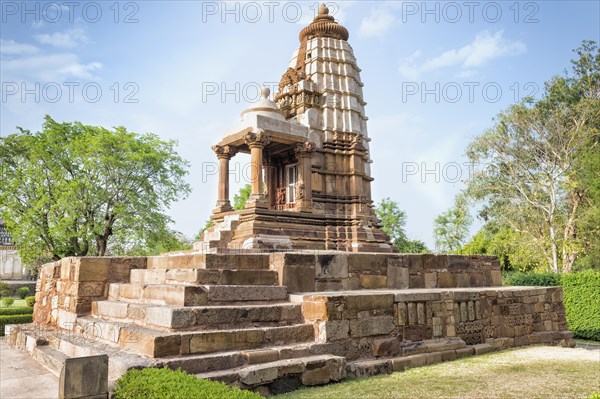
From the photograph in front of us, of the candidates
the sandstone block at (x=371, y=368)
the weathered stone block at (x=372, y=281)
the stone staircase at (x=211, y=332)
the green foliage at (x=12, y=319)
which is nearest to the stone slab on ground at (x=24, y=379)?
the stone staircase at (x=211, y=332)

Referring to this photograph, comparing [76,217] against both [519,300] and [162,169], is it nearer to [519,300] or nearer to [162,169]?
[162,169]

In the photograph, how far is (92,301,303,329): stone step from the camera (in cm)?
520

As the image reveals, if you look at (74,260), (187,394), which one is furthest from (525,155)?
(187,394)

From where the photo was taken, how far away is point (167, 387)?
11.9ft

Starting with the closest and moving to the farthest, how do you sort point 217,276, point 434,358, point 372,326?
point 217,276 → point 372,326 → point 434,358

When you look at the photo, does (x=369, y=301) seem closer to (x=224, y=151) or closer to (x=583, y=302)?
(x=224, y=151)

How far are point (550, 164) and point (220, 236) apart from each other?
19647mm

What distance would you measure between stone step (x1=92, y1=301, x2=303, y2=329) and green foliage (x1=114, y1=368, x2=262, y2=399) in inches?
38.5

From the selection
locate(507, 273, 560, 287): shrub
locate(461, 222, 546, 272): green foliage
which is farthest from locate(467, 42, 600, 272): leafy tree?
locate(507, 273, 560, 287): shrub

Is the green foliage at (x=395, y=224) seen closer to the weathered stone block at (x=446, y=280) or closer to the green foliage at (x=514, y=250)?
the green foliage at (x=514, y=250)

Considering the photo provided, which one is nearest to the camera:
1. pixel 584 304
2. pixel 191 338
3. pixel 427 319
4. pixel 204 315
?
pixel 191 338

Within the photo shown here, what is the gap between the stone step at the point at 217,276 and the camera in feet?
19.9

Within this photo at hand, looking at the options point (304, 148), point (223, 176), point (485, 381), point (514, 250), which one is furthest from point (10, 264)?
point (485, 381)

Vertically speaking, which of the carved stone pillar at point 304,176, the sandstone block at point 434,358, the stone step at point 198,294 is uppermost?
the carved stone pillar at point 304,176
